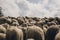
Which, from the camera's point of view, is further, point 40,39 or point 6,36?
point 6,36

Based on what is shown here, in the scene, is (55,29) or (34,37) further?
(55,29)

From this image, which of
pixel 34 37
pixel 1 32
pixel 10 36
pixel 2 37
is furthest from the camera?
pixel 1 32

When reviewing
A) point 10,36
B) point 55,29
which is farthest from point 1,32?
point 55,29

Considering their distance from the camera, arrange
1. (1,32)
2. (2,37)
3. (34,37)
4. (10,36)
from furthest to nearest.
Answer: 1. (1,32)
2. (2,37)
3. (10,36)
4. (34,37)

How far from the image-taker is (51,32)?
2108cm

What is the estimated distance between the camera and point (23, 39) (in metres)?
21.6

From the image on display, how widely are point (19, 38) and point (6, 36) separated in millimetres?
1109

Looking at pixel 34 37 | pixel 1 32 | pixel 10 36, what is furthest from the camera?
pixel 1 32

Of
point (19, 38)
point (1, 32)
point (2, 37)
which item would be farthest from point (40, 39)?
point (1, 32)

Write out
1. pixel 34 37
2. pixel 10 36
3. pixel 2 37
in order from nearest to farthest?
pixel 34 37 < pixel 10 36 < pixel 2 37

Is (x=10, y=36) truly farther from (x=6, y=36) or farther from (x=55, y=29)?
(x=55, y=29)

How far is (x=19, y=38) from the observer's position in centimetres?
2027

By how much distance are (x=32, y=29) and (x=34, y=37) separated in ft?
2.88

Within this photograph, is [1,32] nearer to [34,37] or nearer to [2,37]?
[2,37]
